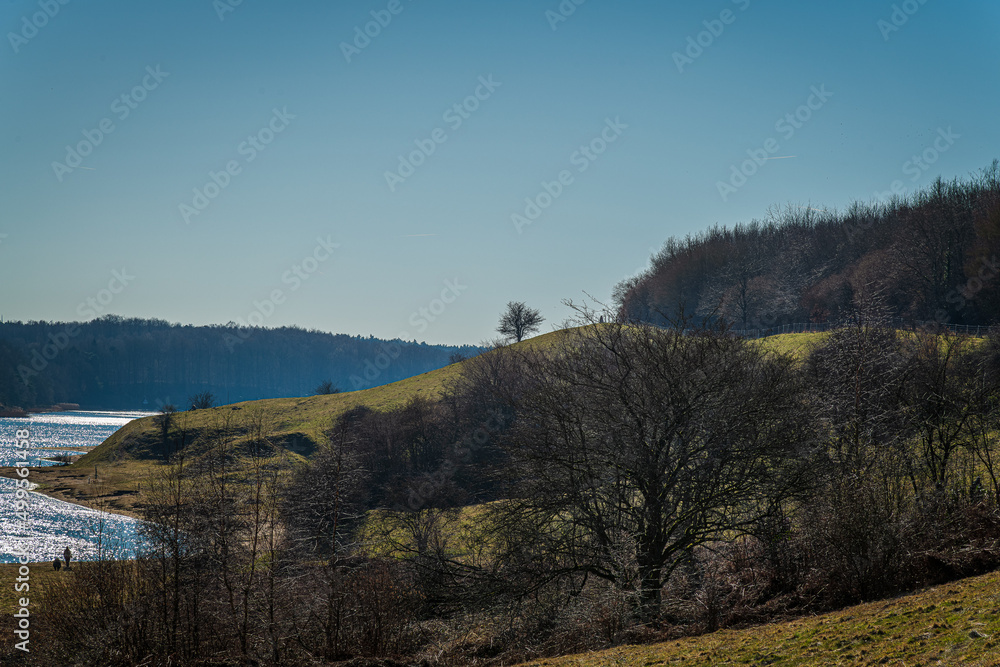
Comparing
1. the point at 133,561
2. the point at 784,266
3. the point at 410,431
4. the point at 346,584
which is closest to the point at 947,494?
the point at 346,584

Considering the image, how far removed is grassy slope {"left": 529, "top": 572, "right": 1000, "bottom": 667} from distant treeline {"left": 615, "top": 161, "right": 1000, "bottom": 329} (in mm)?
42261

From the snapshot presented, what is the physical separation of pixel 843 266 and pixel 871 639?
84182 millimetres

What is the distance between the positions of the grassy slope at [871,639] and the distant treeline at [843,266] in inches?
1664

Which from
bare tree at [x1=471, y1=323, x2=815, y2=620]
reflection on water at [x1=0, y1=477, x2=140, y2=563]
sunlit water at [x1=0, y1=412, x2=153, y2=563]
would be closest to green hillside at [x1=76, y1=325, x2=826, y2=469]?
sunlit water at [x1=0, y1=412, x2=153, y2=563]

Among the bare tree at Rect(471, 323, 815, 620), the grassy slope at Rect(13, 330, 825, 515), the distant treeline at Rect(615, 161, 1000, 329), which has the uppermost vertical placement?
the distant treeline at Rect(615, 161, 1000, 329)

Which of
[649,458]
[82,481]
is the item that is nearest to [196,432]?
[82,481]

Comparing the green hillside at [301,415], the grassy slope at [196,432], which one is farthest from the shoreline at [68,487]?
the green hillside at [301,415]

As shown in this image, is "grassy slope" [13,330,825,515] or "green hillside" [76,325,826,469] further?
"green hillside" [76,325,826,469]

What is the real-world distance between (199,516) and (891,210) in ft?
315

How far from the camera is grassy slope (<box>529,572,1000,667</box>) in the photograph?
7.52 m

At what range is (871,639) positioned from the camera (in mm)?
8625

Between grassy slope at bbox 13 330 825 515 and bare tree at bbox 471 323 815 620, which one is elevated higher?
grassy slope at bbox 13 330 825 515

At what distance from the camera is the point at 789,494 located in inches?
592

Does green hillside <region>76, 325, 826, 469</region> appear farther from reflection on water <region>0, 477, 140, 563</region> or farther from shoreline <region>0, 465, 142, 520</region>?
reflection on water <region>0, 477, 140, 563</region>
